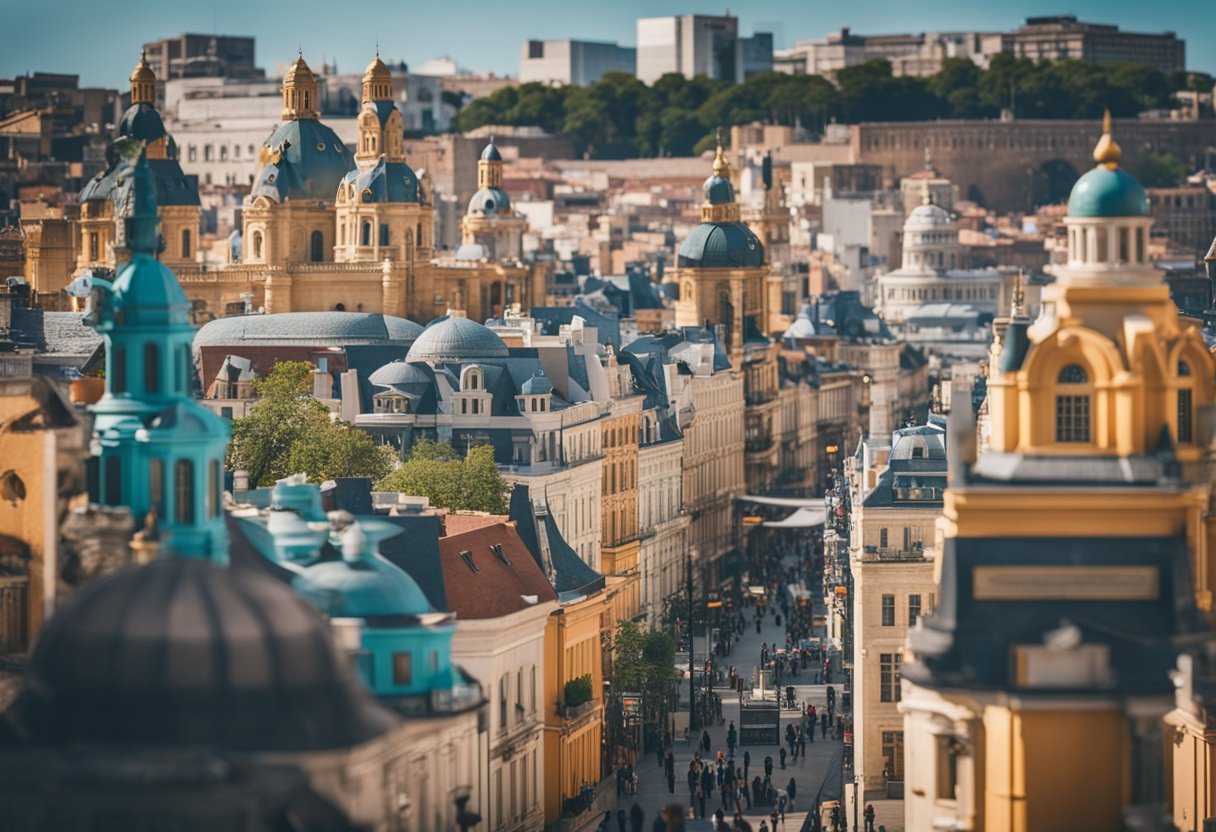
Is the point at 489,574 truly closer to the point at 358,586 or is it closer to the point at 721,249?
the point at 358,586

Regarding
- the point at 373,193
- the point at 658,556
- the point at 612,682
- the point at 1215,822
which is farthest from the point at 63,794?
the point at 373,193

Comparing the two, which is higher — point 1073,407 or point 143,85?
point 143,85

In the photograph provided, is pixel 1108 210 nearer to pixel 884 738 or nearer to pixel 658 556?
pixel 884 738

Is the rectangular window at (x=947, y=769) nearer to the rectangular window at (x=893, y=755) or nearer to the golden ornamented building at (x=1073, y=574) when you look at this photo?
the golden ornamented building at (x=1073, y=574)

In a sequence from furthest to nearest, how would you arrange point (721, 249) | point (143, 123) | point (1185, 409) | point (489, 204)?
point (721, 249) < point (489, 204) < point (143, 123) < point (1185, 409)

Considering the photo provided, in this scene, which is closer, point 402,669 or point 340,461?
point 402,669

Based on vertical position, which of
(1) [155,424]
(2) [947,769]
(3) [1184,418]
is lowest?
(2) [947,769]

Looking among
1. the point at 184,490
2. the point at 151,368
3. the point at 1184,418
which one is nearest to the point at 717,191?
the point at 1184,418
